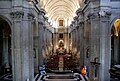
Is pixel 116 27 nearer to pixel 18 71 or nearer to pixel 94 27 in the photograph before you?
pixel 94 27

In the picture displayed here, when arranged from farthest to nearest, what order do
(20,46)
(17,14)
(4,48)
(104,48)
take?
(4,48) → (104,48) → (20,46) → (17,14)

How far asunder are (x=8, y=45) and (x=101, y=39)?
1383 cm

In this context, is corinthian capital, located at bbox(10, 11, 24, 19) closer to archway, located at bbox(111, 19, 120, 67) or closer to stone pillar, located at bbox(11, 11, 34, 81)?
stone pillar, located at bbox(11, 11, 34, 81)

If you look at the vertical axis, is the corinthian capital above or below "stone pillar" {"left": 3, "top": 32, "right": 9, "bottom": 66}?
above

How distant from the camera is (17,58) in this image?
2202 centimetres

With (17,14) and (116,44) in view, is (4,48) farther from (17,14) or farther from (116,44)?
(116,44)

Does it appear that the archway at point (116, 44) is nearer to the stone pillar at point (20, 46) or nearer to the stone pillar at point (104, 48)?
the stone pillar at point (104, 48)

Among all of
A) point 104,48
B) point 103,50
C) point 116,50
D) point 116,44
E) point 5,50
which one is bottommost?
point 116,50

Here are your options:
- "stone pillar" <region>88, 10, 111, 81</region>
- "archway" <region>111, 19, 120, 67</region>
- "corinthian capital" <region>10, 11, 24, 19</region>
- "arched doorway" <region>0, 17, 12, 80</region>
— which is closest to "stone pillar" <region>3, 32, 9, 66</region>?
"arched doorway" <region>0, 17, 12, 80</region>

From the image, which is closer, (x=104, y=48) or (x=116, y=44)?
(x=104, y=48)

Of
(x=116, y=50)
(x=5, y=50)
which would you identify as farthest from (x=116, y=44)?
(x=5, y=50)

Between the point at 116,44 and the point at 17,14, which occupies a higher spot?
the point at 17,14

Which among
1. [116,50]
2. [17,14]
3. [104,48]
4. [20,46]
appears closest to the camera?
[17,14]

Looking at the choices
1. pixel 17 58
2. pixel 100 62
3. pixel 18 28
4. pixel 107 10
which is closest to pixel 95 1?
pixel 107 10
